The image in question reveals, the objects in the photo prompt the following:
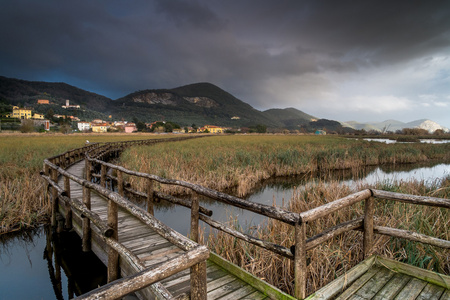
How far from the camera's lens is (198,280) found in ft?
5.50

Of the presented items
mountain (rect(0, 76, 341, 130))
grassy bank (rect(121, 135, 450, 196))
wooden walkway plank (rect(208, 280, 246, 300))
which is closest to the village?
mountain (rect(0, 76, 341, 130))

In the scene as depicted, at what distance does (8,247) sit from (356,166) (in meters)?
19.2

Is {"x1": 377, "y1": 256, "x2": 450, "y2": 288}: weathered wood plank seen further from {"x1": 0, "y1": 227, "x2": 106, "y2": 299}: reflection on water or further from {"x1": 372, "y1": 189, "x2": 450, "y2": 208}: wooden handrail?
{"x1": 0, "y1": 227, "x2": 106, "y2": 299}: reflection on water

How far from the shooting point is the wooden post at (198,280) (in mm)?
1661

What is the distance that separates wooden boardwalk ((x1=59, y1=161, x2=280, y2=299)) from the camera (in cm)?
285

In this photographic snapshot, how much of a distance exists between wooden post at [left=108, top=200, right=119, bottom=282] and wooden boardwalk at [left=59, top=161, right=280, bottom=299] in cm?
18

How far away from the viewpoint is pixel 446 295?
265cm

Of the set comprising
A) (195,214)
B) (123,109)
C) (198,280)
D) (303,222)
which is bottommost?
(195,214)

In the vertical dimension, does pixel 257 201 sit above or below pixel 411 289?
below

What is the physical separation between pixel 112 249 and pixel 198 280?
207cm

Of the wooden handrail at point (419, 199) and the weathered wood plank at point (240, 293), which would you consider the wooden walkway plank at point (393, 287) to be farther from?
the weathered wood plank at point (240, 293)

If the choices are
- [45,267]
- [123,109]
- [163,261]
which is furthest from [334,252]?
[123,109]

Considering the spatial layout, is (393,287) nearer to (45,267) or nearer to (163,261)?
(163,261)

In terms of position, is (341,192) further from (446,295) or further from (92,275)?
(92,275)
